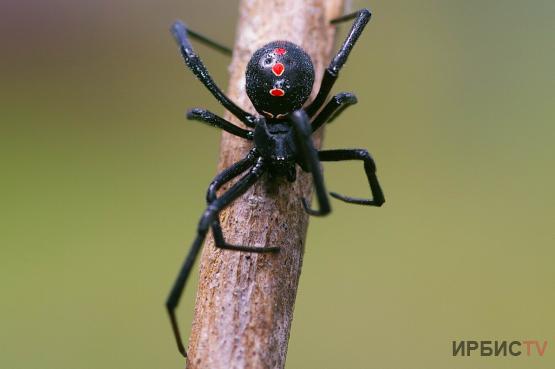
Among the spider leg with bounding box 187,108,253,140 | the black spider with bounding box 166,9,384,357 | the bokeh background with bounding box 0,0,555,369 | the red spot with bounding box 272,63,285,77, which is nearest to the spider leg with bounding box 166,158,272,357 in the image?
the black spider with bounding box 166,9,384,357

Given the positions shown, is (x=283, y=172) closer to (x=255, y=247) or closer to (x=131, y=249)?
(x=255, y=247)

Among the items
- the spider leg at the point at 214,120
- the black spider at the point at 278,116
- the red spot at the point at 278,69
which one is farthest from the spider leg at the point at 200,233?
the red spot at the point at 278,69

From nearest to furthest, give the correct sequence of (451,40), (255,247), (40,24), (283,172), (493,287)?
(255,247)
(283,172)
(493,287)
(451,40)
(40,24)

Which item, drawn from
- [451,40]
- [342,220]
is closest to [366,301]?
[342,220]

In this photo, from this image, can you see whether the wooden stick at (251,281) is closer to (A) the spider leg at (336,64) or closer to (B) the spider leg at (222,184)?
(B) the spider leg at (222,184)

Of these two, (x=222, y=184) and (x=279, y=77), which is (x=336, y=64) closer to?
(x=279, y=77)

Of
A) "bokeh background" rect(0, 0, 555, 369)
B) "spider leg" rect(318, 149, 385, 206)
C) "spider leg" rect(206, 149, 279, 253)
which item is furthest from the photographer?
"bokeh background" rect(0, 0, 555, 369)

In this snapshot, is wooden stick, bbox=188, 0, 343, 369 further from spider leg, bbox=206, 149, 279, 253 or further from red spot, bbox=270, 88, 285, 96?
red spot, bbox=270, 88, 285, 96
